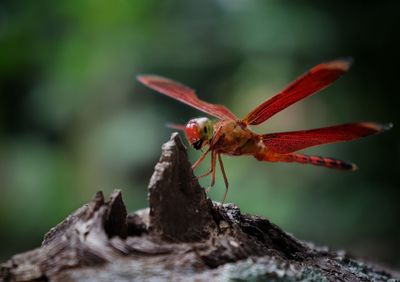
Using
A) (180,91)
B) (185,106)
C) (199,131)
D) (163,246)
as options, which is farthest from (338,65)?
(185,106)

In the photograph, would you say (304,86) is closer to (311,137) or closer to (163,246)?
(311,137)

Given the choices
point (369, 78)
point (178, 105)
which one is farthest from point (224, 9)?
point (369, 78)

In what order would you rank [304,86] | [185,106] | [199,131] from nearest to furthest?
[199,131] → [304,86] → [185,106]

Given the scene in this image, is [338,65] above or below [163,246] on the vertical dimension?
above

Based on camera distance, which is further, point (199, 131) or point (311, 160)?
point (311, 160)

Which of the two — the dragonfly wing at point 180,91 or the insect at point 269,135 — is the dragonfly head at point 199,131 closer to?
the insect at point 269,135

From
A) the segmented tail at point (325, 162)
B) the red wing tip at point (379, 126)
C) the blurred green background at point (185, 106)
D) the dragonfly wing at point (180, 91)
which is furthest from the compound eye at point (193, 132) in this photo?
the blurred green background at point (185, 106)

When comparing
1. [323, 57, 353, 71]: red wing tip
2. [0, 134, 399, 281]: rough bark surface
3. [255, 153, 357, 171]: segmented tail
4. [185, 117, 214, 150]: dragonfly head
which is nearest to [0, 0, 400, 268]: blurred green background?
[255, 153, 357, 171]: segmented tail

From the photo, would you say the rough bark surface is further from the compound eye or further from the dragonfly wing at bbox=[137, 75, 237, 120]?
the dragonfly wing at bbox=[137, 75, 237, 120]

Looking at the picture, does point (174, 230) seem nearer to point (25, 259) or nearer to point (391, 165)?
point (25, 259)
